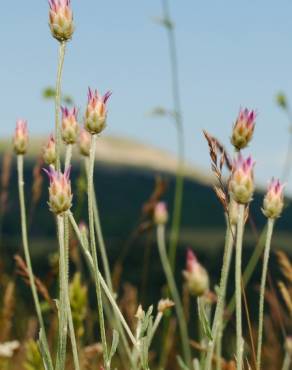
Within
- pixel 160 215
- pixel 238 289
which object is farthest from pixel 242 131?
pixel 160 215

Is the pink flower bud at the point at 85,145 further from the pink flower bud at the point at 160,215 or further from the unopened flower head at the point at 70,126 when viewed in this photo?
the pink flower bud at the point at 160,215

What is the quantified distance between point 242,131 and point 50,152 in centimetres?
49

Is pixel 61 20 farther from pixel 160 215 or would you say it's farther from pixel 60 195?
pixel 160 215

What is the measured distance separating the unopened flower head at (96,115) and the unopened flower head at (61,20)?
0.48 feet

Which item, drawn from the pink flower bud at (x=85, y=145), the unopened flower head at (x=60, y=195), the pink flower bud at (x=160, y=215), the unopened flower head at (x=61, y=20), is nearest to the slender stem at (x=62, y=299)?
the unopened flower head at (x=60, y=195)

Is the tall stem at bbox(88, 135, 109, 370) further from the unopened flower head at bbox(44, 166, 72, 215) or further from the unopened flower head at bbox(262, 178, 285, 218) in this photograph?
the unopened flower head at bbox(262, 178, 285, 218)

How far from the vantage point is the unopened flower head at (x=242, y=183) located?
155cm

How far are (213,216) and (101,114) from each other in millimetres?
37292

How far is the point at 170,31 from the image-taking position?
3533 millimetres

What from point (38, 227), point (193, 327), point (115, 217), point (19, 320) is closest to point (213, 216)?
point (115, 217)

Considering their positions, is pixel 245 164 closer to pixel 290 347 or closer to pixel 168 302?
pixel 168 302

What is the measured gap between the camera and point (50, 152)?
1918 millimetres

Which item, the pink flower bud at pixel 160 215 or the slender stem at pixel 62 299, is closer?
the slender stem at pixel 62 299

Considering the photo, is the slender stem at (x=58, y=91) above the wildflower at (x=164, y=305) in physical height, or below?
above
